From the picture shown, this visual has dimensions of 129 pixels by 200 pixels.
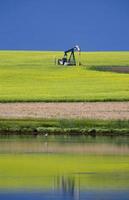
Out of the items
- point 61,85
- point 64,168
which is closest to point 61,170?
point 64,168

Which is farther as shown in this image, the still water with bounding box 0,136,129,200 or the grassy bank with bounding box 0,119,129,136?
the grassy bank with bounding box 0,119,129,136

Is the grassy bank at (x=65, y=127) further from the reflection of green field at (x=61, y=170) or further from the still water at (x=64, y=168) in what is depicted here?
the reflection of green field at (x=61, y=170)

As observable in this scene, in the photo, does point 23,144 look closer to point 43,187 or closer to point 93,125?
point 93,125

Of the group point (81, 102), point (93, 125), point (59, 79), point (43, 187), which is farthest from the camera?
point (59, 79)

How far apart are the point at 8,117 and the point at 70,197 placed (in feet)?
62.3

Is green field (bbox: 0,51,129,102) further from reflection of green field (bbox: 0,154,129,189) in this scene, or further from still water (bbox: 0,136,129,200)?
reflection of green field (bbox: 0,154,129,189)

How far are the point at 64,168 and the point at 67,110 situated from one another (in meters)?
16.7

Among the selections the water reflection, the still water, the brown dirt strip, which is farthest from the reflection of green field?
the brown dirt strip

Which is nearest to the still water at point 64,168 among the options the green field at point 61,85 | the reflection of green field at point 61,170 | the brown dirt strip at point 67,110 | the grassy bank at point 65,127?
the reflection of green field at point 61,170

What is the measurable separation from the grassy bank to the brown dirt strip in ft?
4.22

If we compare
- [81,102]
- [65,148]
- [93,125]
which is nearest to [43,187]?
[65,148]

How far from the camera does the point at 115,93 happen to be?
160 feet

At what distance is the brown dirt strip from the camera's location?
3638cm

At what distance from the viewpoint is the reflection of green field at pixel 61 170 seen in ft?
63.3
